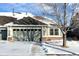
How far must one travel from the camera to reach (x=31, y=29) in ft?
59.8

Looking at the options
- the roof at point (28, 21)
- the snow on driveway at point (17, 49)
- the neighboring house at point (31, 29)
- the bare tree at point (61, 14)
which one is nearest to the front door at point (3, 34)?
the neighboring house at point (31, 29)

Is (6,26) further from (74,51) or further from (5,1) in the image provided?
(74,51)

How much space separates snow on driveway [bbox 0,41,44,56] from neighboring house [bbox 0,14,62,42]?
0.14 metres

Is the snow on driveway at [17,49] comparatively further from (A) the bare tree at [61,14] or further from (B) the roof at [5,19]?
(A) the bare tree at [61,14]

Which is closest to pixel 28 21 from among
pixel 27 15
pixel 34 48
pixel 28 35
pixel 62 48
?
pixel 27 15

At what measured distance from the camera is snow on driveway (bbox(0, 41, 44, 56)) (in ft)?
59.3

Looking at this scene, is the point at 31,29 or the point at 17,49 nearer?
the point at 17,49

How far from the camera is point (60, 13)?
1814 centimetres

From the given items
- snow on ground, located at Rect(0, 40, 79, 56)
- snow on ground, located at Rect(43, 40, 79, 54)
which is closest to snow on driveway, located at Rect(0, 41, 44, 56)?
snow on ground, located at Rect(0, 40, 79, 56)

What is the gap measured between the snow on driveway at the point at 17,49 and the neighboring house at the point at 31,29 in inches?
5.6

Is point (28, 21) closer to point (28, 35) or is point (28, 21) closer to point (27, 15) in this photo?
point (27, 15)

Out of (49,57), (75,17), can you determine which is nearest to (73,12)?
(75,17)

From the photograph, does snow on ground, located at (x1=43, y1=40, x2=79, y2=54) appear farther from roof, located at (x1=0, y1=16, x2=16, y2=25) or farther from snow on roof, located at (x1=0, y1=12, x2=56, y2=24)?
roof, located at (x1=0, y1=16, x2=16, y2=25)

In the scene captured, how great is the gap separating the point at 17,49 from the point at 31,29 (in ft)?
1.97
